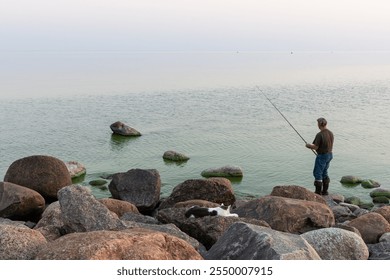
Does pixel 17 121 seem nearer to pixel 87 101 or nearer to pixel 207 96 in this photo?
pixel 87 101

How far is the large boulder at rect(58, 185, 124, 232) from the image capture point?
8688 mm

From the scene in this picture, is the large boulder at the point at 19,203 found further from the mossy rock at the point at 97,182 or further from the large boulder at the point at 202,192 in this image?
the mossy rock at the point at 97,182

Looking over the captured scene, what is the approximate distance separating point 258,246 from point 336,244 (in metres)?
2.81

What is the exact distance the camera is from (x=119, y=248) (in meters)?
5.79

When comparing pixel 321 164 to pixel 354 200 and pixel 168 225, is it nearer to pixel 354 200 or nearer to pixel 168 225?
pixel 354 200

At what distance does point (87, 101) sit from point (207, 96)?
14187mm

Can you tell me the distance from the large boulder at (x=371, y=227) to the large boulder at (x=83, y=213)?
19.6 ft

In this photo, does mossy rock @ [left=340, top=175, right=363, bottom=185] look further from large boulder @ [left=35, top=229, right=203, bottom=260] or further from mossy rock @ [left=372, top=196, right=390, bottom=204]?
large boulder @ [left=35, top=229, right=203, bottom=260]

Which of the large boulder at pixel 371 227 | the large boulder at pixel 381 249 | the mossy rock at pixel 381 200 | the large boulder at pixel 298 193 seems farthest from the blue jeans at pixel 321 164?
the large boulder at pixel 381 249

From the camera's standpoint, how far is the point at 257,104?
4881 cm

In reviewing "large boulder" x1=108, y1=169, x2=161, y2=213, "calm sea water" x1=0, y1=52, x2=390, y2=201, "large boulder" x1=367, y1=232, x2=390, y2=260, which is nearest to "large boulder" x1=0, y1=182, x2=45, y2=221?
"large boulder" x1=108, y1=169, x2=161, y2=213

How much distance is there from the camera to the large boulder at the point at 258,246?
6.38 m

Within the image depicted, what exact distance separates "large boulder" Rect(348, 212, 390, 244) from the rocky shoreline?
0.02 meters

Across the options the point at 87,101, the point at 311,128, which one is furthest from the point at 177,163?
the point at 87,101
